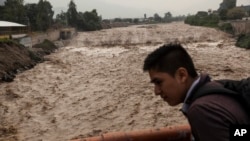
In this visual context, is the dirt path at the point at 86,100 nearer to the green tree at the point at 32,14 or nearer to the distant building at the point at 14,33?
the distant building at the point at 14,33

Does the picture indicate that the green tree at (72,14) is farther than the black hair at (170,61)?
Yes

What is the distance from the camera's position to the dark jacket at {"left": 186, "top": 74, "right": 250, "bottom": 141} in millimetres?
1687

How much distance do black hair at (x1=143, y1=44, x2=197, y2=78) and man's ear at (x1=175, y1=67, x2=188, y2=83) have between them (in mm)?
19

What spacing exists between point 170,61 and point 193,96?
0.29 m

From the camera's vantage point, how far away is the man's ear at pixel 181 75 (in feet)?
6.62

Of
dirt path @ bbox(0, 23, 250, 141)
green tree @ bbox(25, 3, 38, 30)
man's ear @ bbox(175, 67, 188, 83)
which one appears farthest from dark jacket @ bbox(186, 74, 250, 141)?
green tree @ bbox(25, 3, 38, 30)

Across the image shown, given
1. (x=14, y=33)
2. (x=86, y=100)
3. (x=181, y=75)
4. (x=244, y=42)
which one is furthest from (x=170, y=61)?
(x=14, y=33)

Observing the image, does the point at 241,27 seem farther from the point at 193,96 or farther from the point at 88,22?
the point at 193,96

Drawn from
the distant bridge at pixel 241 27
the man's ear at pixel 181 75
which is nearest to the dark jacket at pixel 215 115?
the man's ear at pixel 181 75

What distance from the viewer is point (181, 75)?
204 centimetres

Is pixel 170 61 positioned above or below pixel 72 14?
above

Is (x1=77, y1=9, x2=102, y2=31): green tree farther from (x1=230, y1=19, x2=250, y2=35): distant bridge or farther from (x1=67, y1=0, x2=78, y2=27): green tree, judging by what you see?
(x1=230, y1=19, x2=250, y2=35): distant bridge

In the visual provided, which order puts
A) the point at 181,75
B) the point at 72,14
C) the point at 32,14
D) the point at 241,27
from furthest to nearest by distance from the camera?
the point at 72,14
the point at 32,14
the point at 241,27
the point at 181,75

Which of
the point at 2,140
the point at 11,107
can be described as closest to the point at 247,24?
the point at 11,107
